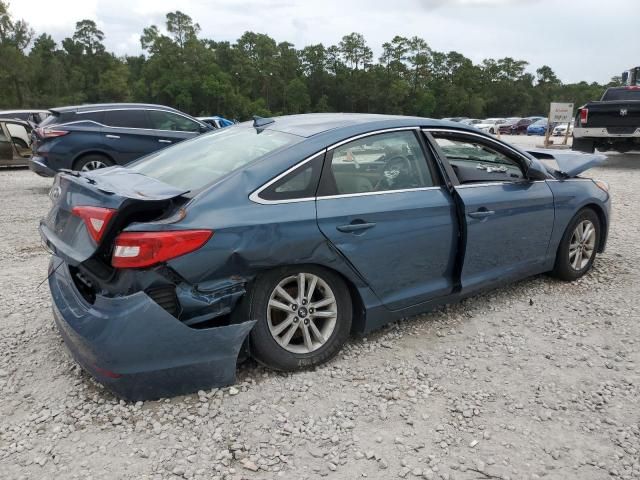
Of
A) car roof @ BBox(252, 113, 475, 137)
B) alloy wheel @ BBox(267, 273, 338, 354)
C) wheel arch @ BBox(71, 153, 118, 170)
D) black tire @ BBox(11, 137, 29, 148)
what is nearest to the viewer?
alloy wheel @ BBox(267, 273, 338, 354)

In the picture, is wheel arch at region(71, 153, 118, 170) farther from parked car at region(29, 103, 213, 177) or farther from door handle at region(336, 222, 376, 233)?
door handle at region(336, 222, 376, 233)

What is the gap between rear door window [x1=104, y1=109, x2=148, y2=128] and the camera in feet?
31.3

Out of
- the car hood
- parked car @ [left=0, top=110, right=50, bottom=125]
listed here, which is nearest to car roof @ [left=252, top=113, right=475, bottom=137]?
the car hood

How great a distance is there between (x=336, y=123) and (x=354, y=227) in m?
0.77

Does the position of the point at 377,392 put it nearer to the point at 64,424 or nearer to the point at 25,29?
the point at 64,424

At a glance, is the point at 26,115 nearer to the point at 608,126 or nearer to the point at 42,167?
the point at 42,167

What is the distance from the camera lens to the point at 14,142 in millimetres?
12836

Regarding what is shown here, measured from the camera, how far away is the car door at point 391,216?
3.11 metres

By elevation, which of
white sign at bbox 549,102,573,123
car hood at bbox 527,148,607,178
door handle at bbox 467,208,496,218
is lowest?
door handle at bbox 467,208,496,218

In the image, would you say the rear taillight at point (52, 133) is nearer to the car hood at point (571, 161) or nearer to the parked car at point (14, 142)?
the parked car at point (14, 142)

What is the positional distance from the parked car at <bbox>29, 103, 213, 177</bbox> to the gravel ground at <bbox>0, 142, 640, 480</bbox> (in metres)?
5.83

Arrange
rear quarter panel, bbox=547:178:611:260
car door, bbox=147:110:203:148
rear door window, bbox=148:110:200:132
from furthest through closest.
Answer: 1. rear door window, bbox=148:110:200:132
2. car door, bbox=147:110:203:148
3. rear quarter panel, bbox=547:178:611:260

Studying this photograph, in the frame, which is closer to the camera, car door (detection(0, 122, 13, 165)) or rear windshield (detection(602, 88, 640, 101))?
car door (detection(0, 122, 13, 165))

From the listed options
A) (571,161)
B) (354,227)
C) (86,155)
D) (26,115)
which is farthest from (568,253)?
(26,115)
